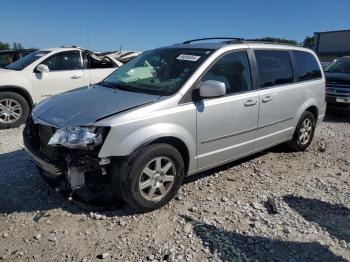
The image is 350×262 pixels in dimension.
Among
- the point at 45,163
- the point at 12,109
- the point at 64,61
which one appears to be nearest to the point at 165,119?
the point at 45,163

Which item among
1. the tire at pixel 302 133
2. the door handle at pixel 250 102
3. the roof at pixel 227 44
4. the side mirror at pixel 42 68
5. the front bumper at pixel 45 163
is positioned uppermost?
the roof at pixel 227 44

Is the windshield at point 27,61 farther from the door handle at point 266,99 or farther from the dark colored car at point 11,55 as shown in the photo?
the door handle at point 266,99

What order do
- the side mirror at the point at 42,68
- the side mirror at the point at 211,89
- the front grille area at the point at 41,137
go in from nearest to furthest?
1. the front grille area at the point at 41,137
2. the side mirror at the point at 211,89
3. the side mirror at the point at 42,68

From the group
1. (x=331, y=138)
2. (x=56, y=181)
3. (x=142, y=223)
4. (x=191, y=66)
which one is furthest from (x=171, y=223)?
(x=331, y=138)

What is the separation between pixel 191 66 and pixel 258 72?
1.11 meters

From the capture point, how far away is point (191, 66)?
14.5 ft

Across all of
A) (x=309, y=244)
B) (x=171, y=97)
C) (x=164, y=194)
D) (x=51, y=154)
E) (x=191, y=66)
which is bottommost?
(x=309, y=244)

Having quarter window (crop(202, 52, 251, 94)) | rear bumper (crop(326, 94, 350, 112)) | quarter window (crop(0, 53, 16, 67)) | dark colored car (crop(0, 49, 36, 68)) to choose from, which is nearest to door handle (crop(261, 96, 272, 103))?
quarter window (crop(202, 52, 251, 94))

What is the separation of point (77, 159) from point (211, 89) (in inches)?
63.0

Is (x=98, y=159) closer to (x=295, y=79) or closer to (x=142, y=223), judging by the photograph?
(x=142, y=223)

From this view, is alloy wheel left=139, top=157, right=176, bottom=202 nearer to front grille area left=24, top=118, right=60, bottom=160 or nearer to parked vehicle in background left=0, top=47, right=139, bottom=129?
front grille area left=24, top=118, right=60, bottom=160

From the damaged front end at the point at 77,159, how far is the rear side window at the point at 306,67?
143 inches

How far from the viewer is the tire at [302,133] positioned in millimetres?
6067

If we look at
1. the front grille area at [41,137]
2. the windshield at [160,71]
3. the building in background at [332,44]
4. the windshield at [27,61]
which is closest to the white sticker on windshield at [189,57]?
the windshield at [160,71]
